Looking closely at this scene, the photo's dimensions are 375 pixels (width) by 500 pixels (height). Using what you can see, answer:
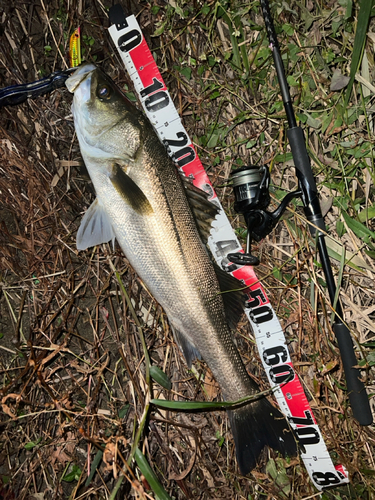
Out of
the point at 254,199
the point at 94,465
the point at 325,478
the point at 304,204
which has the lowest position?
the point at 325,478

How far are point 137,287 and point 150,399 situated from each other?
0.80 m

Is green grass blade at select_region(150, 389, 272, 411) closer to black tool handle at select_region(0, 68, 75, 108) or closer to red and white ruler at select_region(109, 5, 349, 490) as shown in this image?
red and white ruler at select_region(109, 5, 349, 490)

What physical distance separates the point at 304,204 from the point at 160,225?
1.05m

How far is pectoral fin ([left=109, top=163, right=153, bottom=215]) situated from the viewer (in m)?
2.25

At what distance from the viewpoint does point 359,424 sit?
8.41 ft

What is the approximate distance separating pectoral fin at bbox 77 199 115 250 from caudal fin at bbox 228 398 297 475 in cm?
148

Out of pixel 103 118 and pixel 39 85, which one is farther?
pixel 39 85

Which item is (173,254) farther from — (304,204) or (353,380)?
(353,380)

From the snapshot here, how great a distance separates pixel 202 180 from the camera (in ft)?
8.83

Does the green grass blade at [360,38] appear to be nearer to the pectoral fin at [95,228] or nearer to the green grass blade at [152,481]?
the pectoral fin at [95,228]

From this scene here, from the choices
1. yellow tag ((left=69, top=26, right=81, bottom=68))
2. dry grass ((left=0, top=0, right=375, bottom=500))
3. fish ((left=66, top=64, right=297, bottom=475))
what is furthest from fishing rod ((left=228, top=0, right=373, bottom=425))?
yellow tag ((left=69, top=26, right=81, bottom=68))

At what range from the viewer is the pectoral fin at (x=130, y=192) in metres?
2.25

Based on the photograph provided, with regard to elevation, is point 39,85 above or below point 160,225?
above

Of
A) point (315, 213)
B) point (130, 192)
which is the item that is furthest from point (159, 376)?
point (315, 213)
